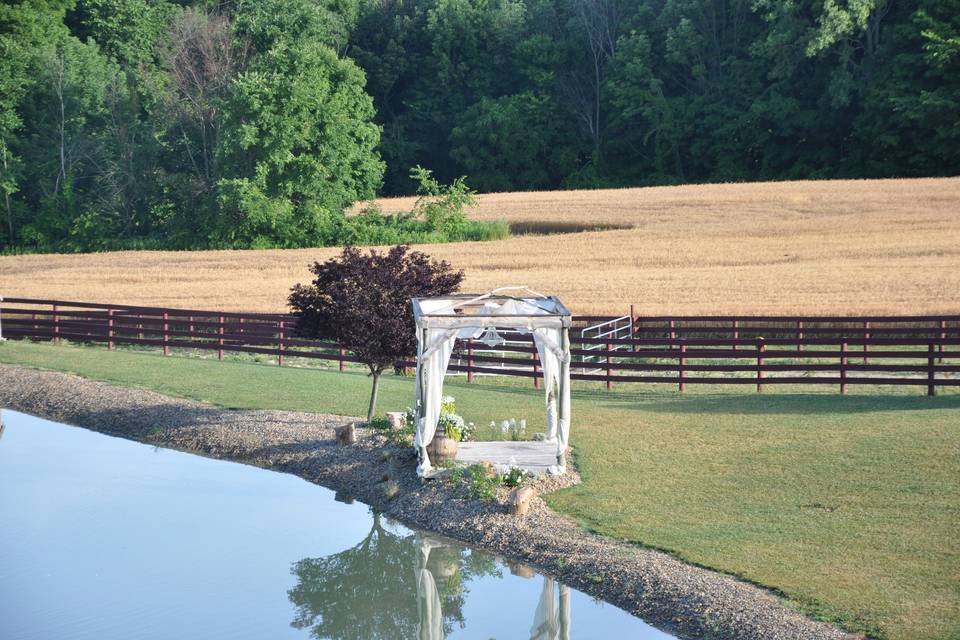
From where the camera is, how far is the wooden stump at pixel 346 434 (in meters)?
19.5

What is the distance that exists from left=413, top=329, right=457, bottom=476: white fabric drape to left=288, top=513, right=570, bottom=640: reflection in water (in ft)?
4.47

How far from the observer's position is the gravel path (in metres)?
12.1

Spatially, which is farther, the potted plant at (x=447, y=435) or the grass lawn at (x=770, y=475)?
the potted plant at (x=447, y=435)

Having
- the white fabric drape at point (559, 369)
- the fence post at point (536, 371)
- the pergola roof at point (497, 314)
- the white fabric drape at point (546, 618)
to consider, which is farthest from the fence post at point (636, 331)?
the white fabric drape at point (546, 618)

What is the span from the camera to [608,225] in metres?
53.1

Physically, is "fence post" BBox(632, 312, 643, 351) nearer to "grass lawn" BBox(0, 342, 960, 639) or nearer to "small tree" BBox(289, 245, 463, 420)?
"grass lawn" BBox(0, 342, 960, 639)

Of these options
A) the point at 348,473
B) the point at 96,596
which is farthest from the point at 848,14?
the point at 96,596

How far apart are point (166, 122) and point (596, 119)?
97.6ft

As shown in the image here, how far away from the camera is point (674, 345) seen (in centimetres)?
2778

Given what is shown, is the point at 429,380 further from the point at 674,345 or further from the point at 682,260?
the point at 682,260

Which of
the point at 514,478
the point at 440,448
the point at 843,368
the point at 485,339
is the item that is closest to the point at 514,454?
the point at 440,448

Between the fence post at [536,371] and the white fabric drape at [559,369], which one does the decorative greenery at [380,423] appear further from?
the fence post at [536,371]

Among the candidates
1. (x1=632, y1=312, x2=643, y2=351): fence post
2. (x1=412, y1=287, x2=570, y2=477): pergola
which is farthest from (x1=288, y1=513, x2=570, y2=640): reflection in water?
(x1=632, y1=312, x2=643, y2=351): fence post

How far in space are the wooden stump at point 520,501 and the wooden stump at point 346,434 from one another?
466cm
